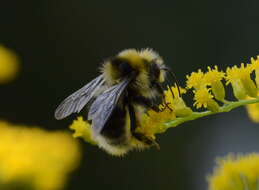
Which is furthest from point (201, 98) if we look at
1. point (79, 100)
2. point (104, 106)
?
point (79, 100)

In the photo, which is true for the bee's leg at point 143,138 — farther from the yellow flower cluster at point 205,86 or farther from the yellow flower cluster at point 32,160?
the yellow flower cluster at point 32,160

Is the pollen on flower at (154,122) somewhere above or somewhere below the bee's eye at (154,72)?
below

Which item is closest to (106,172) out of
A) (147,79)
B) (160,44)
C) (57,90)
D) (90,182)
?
(90,182)

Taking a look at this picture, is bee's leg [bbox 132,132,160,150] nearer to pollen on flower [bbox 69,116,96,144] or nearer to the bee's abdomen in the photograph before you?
the bee's abdomen

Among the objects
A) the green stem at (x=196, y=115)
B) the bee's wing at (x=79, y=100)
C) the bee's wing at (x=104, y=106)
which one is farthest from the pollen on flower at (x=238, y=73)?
the bee's wing at (x=79, y=100)

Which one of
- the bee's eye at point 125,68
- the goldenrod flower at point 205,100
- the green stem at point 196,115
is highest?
the bee's eye at point 125,68

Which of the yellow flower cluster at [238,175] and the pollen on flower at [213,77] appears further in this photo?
the yellow flower cluster at [238,175]

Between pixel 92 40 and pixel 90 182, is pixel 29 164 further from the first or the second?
pixel 92 40

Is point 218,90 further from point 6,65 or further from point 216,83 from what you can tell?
point 6,65
